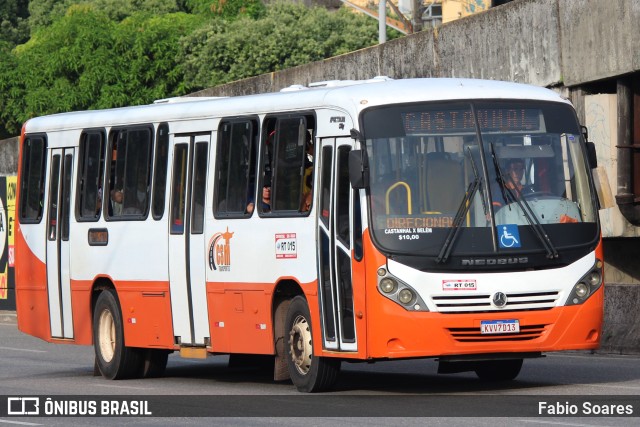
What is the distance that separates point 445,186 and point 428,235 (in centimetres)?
51

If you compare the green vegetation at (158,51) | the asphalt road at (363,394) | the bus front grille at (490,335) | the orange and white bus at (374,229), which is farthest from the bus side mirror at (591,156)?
the green vegetation at (158,51)

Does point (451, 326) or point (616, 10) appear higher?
point (616, 10)

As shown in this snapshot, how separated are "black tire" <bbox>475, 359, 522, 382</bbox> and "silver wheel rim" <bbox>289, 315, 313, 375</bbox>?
1869 millimetres

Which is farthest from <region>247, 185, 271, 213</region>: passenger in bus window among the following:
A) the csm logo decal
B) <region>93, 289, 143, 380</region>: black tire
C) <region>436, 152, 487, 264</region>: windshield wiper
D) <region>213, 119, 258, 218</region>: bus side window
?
<region>93, 289, 143, 380</region>: black tire

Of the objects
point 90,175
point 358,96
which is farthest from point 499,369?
point 90,175

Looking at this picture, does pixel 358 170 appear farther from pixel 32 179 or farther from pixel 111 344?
pixel 32 179

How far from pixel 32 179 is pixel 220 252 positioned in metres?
5.07

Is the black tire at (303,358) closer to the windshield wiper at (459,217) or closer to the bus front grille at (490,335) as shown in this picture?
the bus front grille at (490,335)

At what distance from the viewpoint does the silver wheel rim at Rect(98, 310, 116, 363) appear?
19812 millimetres

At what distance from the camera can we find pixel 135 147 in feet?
64.1

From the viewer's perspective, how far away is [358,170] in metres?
14.9

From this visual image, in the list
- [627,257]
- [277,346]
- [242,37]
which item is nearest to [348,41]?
[242,37]

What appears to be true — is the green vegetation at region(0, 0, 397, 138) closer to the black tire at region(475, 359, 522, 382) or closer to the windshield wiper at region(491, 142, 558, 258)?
the black tire at region(475, 359, 522, 382)

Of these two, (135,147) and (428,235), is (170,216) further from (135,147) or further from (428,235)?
(428,235)
